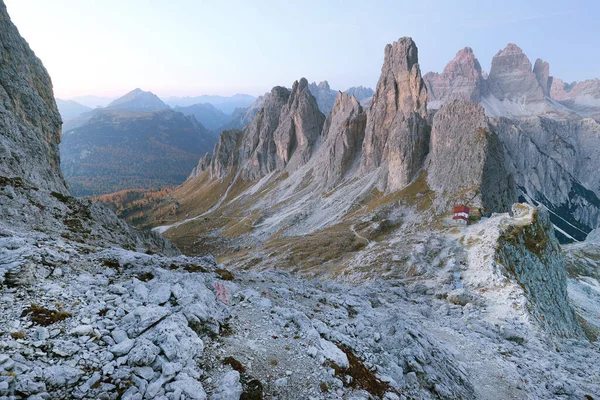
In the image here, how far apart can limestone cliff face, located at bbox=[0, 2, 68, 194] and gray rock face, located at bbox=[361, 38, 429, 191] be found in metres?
88.9

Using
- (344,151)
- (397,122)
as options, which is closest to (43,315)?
(397,122)

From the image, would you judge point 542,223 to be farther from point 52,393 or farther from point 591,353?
point 52,393

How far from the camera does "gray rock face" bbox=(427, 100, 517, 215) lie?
80.9 metres

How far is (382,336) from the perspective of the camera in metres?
18.7

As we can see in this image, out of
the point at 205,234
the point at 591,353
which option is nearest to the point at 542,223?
the point at 591,353

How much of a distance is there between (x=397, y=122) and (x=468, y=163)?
37075 millimetres

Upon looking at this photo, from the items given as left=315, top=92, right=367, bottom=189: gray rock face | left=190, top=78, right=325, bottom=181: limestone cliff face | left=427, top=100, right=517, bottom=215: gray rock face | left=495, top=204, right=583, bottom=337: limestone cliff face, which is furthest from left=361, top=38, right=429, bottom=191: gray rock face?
left=495, top=204, right=583, bottom=337: limestone cliff face

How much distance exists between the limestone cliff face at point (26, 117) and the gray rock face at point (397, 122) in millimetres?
88924

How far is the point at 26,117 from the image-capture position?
45.5 meters

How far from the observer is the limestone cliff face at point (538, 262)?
4244 centimetres

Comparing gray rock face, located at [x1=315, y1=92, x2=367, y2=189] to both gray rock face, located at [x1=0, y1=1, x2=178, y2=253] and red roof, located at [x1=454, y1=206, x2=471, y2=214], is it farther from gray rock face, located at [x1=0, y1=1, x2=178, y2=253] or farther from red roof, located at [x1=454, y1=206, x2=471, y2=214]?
gray rock face, located at [x1=0, y1=1, x2=178, y2=253]

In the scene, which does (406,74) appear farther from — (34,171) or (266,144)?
(34,171)

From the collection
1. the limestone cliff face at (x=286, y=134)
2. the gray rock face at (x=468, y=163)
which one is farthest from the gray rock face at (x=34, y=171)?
the limestone cliff face at (x=286, y=134)

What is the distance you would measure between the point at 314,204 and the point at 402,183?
113ft
